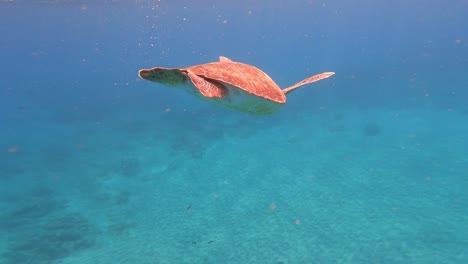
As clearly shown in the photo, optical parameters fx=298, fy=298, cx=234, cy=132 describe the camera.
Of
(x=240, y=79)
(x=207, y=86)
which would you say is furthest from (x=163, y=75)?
(x=240, y=79)

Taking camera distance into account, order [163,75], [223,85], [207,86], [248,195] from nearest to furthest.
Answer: [163,75] < [207,86] < [223,85] < [248,195]

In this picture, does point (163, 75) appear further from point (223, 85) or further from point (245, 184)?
point (245, 184)

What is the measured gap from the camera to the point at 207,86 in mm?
3441

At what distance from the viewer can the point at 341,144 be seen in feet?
50.1

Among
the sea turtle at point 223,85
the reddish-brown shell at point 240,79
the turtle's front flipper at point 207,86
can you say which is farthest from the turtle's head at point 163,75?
the reddish-brown shell at point 240,79

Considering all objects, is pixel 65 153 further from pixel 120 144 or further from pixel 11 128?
pixel 11 128

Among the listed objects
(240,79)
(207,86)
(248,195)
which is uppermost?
(207,86)

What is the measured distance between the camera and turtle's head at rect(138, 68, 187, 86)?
2949mm

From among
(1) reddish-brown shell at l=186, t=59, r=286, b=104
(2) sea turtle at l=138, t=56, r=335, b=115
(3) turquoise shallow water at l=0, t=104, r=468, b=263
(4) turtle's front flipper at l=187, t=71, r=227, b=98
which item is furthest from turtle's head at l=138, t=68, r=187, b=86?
(3) turquoise shallow water at l=0, t=104, r=468, b=263

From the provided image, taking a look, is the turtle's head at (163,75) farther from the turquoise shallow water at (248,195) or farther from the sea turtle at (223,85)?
the turquoise shallow water at (248,195)

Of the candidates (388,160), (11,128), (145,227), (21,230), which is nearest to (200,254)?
(145,227)

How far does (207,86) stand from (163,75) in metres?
0.57

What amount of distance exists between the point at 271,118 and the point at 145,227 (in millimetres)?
11457

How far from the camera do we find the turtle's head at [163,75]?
9.68 ft
